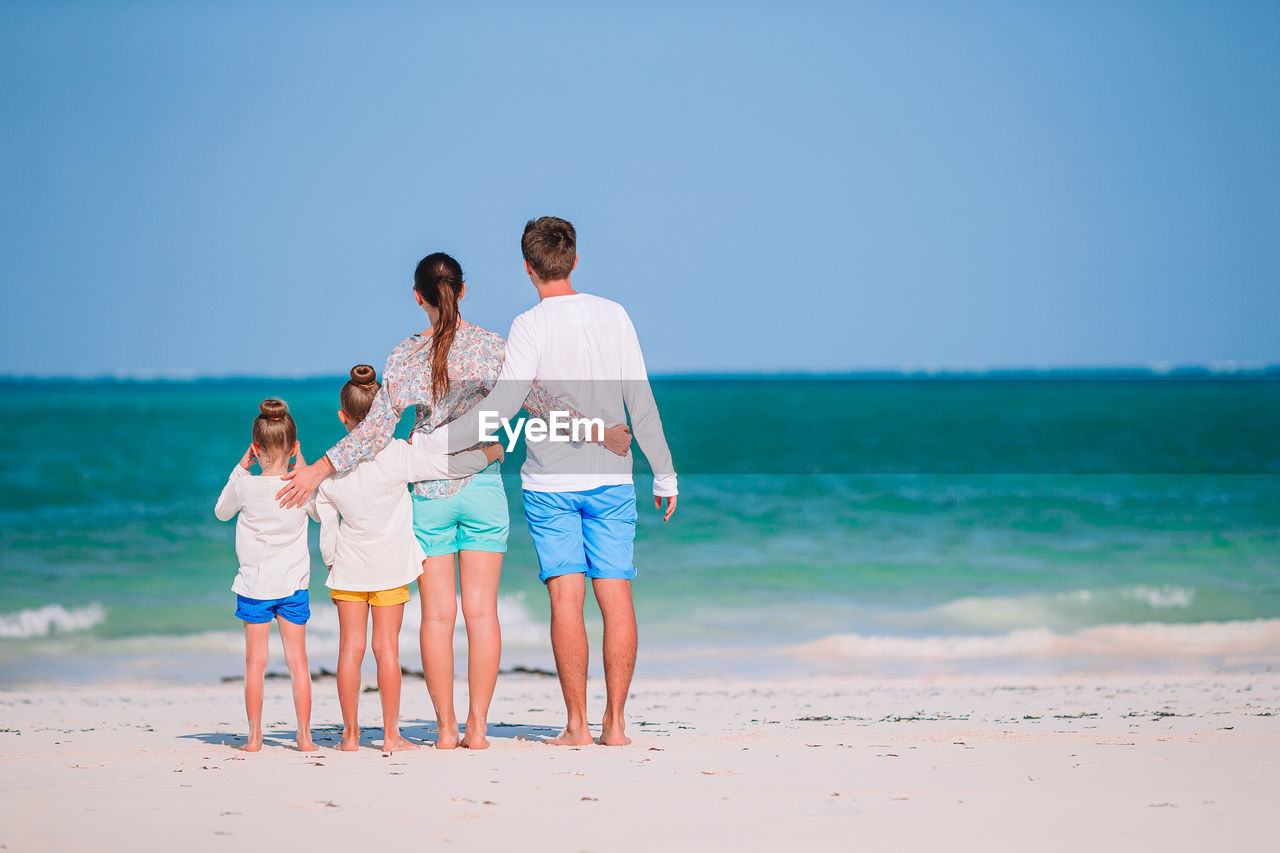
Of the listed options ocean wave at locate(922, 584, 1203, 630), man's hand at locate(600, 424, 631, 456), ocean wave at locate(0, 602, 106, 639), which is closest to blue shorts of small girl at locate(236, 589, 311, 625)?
man's hand at locate(600, 424, 631, 456)

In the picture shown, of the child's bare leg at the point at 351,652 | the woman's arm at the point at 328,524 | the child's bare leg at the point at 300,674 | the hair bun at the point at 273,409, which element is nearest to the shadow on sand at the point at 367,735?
the child's bare leg at the point at 300,674

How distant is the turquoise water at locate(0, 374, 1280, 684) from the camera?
7840mm

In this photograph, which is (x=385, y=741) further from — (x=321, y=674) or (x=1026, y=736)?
(x=321, y=674)

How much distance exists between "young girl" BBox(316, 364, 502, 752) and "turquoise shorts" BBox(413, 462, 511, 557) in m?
0.05

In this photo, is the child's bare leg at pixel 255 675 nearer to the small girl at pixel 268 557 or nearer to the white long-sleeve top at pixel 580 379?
the small girl at pixel 268 557

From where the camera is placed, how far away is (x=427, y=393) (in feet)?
12.4

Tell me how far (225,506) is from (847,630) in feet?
18.0

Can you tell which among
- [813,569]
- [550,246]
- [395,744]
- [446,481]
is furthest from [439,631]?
[813,569]

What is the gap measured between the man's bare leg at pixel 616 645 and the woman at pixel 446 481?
1.19 ft

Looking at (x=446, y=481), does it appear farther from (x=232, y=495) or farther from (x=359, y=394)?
(x=232, y=495)

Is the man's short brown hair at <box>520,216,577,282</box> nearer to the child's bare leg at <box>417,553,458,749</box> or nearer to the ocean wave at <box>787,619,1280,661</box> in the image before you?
the child's bare leg at <box>417,553,458,749</box>

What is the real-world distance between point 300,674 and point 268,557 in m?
0.40

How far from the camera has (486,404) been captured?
12.2ft

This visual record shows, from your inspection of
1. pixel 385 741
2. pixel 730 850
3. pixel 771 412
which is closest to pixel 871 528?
pixel 385 741
